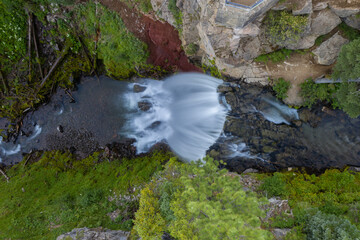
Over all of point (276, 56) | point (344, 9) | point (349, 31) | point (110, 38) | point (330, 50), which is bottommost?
point (110, 38)

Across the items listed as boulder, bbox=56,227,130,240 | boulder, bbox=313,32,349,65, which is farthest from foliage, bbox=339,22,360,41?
boulder, bbox=56,227,130,240

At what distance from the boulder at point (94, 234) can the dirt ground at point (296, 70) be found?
18205 mm

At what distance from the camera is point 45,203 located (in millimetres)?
16984

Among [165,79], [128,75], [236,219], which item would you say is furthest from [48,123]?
[236,219]

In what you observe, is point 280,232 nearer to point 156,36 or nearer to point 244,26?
point 244,26

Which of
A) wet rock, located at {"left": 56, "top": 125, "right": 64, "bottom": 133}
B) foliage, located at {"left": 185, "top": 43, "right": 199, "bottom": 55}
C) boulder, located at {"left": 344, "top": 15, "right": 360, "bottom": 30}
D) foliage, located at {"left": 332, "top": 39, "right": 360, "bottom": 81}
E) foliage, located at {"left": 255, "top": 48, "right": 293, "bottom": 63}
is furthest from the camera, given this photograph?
wet rock, located at {"left": 56, "top": 125, "right": 64, "bottom": 133}

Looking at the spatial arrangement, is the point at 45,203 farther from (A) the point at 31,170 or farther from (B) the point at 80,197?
(A) the point at 31,170

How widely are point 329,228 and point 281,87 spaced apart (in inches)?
446

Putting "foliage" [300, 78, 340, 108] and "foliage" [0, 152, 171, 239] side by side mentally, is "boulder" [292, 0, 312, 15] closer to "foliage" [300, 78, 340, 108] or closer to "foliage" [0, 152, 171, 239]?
"foliage" [300, 78, 340, 108]

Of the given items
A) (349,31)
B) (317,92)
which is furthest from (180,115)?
(349,31)

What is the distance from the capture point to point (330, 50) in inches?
574

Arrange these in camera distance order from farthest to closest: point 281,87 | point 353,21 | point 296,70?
1. point 281,87
2. point 296,70
3. point 353,21

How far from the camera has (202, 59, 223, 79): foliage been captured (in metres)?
18.3

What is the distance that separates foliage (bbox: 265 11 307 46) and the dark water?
5336 millimetres
